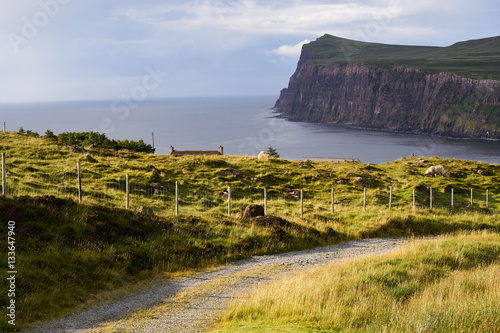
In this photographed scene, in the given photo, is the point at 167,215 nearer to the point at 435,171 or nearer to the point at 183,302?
the point at 183,302

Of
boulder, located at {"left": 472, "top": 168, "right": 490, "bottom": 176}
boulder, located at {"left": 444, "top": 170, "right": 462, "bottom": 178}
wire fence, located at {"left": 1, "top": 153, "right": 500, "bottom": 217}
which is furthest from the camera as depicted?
boulder, located at {"left": 472, "top": 168, "right": 490, "bottom": 176}

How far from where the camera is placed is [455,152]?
655ft

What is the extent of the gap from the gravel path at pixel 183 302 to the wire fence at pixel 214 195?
9.38 metres

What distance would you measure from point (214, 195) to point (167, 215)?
1390 cm

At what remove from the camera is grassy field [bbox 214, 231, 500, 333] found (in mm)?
9977

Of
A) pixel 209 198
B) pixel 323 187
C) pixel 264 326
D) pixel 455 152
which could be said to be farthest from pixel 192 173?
pixel 455 152

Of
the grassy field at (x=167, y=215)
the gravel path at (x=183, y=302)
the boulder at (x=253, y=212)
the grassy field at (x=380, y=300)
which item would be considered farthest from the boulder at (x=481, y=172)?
the gravel path at (x=183, y=302)

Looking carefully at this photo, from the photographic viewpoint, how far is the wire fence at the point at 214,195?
3038cm

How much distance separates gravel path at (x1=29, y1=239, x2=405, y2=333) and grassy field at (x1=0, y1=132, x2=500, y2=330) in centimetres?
85

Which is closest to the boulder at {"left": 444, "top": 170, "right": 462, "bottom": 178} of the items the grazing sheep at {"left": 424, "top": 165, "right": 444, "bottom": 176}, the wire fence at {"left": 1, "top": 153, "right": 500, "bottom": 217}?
the grazing sheep at {"left": 424, "top": 165, "right": 444, "bottom": 176}

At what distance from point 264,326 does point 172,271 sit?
8332 millimetres

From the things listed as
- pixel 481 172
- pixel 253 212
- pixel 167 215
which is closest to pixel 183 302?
pixel 167 215

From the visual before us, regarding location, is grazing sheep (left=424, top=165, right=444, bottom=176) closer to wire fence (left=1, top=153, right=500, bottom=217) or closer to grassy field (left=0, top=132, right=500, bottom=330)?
grassy field (left=0, top=132, right=500, bottom=330)

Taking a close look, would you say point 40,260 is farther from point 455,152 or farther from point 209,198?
point 455,152
